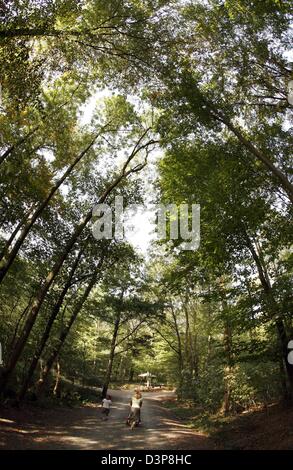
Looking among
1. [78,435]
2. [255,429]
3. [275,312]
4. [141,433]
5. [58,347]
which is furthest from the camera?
[58,347]

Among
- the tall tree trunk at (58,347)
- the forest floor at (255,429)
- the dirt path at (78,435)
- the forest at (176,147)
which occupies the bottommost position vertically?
the dirt path at (78,435)

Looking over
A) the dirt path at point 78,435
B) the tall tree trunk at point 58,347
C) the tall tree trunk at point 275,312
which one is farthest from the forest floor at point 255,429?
the tall tree trunk at point 58,347

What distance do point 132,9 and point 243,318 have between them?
9.68 m

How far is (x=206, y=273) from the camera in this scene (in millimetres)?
16281

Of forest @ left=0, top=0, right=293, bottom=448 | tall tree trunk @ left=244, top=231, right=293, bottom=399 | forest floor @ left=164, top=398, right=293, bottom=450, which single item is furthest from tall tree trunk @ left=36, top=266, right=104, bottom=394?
tall tree trunk @ left=244, top=231, right=293, bottom=399

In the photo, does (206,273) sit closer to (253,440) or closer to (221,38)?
(253,440)

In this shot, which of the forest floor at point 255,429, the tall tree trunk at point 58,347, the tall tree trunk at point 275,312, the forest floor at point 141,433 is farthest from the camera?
the tall tree trunk at point 58,347

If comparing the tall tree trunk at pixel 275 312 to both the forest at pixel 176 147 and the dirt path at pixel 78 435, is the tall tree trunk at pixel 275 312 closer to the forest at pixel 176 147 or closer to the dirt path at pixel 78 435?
the forest at pixel 176 147

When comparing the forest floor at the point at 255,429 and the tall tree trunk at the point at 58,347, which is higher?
the tall tree trunk at the point at 58,347

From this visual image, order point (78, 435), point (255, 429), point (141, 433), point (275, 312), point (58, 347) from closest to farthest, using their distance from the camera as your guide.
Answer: point (275, 312), point (78, 435), point (255, 429), point (141, 433), point (58, 347)

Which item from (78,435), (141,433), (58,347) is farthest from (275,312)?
(58,347)

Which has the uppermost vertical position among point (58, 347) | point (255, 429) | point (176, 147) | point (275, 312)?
point (176, 147)

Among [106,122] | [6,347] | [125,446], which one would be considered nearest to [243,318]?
[125,446]

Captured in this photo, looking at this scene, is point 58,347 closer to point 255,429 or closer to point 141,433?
point 141,433
